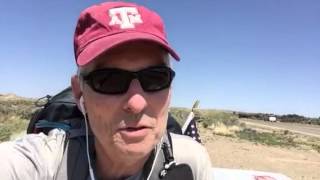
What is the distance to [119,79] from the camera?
6.15 feet

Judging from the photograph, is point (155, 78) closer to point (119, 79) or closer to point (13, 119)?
point (119, 79)

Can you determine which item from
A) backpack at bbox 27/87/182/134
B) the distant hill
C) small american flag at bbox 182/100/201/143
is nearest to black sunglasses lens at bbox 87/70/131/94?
backpack at bbox 27/87/182/134

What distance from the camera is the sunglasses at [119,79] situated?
6.16ft

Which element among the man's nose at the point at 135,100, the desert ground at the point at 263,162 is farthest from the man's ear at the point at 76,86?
the desert ground at the point at 263,162

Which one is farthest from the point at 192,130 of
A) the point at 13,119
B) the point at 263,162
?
the point at 13,119

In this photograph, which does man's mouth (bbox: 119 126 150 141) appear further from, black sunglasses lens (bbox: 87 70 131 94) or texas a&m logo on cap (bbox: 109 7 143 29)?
texas a&m logo on cap (bbox: 109 7 143 29)

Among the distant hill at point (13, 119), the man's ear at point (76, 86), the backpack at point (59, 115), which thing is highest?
the man's ear at point (76, 86)

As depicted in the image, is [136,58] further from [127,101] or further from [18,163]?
[18,163]

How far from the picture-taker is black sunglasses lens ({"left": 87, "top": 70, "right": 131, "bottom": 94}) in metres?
1.88

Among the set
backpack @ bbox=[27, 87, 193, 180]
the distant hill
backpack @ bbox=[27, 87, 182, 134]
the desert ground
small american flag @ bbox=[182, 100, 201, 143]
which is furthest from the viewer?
the desert ground

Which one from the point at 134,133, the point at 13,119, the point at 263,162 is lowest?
the point at 263,162

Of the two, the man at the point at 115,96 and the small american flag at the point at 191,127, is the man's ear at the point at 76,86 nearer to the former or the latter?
the man at the point at 115,96

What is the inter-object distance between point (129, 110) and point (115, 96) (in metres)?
0.08

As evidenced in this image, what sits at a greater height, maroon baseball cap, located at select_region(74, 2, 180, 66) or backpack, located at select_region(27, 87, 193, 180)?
maroon baseball cap, located at select_region(74, 2, 180, 66)
